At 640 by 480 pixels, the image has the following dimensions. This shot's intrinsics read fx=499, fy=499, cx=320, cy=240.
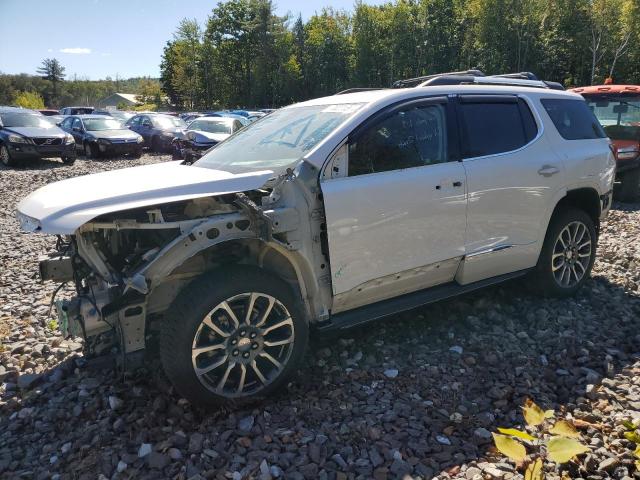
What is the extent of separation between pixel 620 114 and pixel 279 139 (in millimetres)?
8015

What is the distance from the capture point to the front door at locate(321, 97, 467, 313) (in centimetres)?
320

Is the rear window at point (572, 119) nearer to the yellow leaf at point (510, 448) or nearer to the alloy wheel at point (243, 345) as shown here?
the alloy wheel at point (243, 345)

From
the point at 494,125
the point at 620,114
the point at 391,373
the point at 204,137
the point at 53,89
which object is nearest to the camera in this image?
the point at 391,373

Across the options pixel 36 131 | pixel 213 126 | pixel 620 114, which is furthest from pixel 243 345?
pixel 36 131

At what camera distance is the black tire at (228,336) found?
111 inches

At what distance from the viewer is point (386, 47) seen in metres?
48.6

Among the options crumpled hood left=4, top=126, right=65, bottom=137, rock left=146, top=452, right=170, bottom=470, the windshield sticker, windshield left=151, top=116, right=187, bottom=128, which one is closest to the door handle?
the windshield sticker

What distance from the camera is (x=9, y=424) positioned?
3.05 meters

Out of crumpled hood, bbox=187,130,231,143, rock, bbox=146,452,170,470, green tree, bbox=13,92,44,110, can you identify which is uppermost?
green tree, bbox=13,92,44,110

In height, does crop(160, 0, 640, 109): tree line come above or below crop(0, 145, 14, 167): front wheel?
above

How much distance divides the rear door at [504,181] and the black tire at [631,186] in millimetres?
5596

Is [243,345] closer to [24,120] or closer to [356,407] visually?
[356,407]

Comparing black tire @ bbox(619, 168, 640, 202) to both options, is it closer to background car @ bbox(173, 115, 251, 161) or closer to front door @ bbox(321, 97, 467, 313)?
front door @ bbox(321, 97, 467, 313)

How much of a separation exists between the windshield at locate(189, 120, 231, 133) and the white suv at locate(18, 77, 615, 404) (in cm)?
1225
